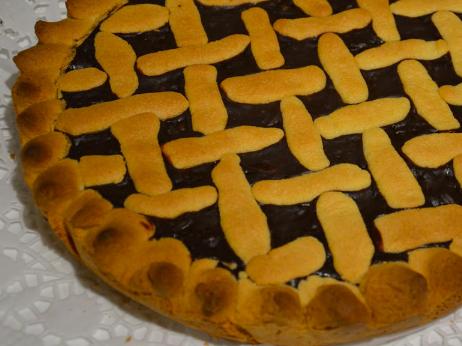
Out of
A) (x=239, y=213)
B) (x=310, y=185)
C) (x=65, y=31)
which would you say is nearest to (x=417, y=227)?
(x=310, y=185)

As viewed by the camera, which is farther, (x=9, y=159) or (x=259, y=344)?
(x=9, y=159)

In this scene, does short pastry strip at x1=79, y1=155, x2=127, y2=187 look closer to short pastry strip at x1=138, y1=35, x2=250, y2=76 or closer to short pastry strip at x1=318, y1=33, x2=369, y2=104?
short pastry strip at x1=138, y1=35, x2=250, y2=76

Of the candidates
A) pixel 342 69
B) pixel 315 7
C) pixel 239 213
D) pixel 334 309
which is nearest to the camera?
pixel 334 309

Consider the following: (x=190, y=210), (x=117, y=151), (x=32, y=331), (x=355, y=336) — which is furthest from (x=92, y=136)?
(x=355, y=336)

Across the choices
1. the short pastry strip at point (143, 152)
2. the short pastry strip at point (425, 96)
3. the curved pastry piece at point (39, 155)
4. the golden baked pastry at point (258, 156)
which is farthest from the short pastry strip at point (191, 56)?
the short pastry strip at point (425, 96)

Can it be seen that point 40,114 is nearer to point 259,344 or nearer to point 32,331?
point 32,331

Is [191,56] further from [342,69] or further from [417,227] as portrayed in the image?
[417,227]

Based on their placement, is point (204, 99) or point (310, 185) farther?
point (204, 99)

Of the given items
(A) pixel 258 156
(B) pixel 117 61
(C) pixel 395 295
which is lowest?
(C) pixel 395 295
